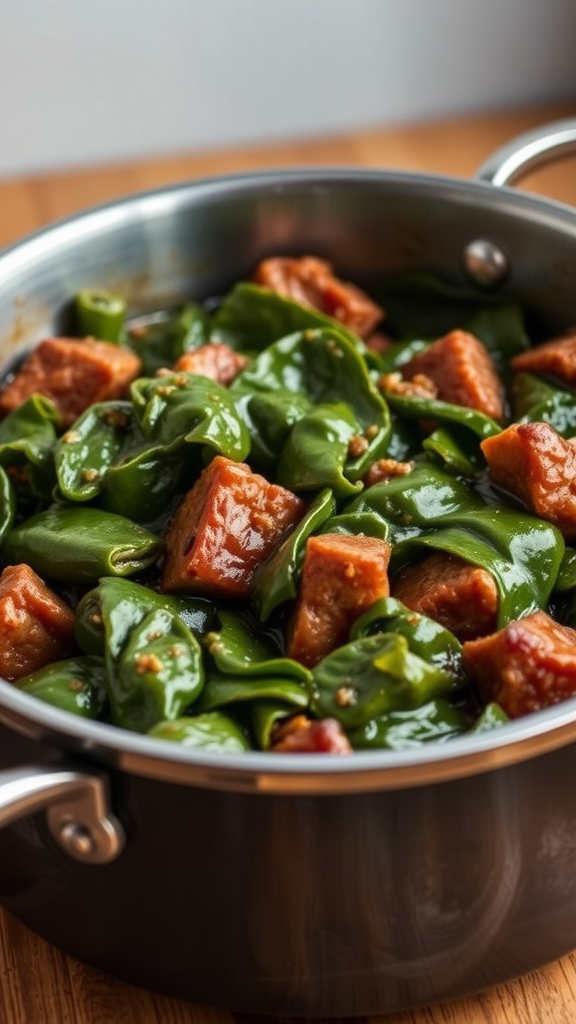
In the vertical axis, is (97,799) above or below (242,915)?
above

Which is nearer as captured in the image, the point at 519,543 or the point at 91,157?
the point at 519,543

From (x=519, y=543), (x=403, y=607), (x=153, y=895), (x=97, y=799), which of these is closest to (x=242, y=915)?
(x=153, y=895)

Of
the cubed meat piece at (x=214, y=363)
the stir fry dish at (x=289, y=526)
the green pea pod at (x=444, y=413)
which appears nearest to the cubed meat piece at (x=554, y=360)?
the stir fry dish at (x=289, y=526)

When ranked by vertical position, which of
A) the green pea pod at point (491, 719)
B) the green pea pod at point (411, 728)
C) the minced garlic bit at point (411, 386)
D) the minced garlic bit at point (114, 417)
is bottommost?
the green pea pod at point (411, 728)

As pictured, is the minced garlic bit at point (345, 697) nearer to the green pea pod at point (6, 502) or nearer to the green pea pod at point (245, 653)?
the green pea pod at point (245, 653)

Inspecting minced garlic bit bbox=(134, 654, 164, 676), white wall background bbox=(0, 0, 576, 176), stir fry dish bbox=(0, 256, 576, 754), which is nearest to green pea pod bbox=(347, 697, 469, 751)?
stir fry dish bbox=(0, 256, 576, 754)

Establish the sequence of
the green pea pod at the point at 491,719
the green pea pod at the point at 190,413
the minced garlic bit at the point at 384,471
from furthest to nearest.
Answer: the minced garlic bit at the point at 384,471, the green pea pod at the point at 190,413, the green pea pod at the point at 491,719

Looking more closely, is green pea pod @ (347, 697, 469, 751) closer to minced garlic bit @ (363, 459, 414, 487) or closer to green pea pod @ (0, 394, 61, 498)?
minced garlic bit @ (363, 459, 414, 487)

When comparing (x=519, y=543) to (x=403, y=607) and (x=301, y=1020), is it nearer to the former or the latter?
(x=403, y=607)
